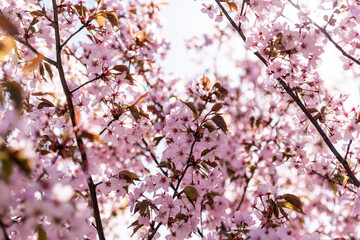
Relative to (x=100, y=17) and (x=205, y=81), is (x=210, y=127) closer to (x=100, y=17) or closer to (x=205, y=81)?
(x=205, y=81)

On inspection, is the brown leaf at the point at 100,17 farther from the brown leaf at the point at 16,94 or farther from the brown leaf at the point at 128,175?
the brown leaf at the point at 128,175

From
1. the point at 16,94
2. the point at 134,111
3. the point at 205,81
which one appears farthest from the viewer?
the point at 205,81

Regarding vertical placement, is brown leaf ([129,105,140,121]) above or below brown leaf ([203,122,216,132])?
above

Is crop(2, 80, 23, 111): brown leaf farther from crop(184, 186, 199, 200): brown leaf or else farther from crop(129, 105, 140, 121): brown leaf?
crop(184, 186, 199, 200): brown leaf

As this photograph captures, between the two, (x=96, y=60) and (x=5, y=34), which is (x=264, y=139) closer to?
(x=96, y=60)

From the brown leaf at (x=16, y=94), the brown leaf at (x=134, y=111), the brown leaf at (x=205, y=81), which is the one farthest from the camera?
the brown leaf at (x=205, y=81)

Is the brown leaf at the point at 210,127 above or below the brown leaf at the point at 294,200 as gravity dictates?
above

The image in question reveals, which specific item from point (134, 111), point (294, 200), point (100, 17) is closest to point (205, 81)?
point (134, 111)

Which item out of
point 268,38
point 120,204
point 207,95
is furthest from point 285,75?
point 120,204

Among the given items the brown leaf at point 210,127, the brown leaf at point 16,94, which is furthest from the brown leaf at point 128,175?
the brown leaf at point 16,94

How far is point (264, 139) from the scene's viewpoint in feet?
13.1

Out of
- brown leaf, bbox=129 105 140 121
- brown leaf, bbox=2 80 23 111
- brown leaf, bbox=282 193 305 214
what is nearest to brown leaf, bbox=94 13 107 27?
brown leaf, bbox=129 105 140 121

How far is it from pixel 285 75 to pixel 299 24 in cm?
33

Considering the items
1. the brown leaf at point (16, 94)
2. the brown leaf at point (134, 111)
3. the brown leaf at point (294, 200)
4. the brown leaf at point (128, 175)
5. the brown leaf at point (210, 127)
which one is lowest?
the brown leaf at point (294, 200)
